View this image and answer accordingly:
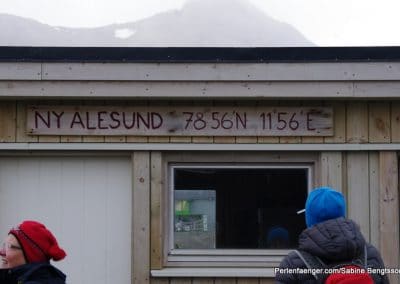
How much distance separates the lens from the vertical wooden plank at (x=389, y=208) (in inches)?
253

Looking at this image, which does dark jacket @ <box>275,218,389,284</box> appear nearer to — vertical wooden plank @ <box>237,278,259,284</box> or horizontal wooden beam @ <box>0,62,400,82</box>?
horizontal wooden beam @ <box>0,62,400,82</box>

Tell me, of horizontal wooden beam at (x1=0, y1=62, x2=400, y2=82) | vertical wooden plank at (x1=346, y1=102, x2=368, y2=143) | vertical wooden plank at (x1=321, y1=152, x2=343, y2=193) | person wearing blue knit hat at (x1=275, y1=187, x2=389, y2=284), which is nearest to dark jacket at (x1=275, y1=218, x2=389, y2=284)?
person wearing blue knit hat at (x1=275, y1=187, x2=389, y2=284)

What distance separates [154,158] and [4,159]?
1422 mm

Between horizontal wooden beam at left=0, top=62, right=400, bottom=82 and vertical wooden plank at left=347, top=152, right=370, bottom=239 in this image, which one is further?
vertical wooden plank at left=347, top=152, right=370, bottom=239

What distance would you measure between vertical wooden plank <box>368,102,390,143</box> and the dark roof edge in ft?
1.62

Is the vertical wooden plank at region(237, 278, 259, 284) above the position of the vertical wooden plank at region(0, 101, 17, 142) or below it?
below

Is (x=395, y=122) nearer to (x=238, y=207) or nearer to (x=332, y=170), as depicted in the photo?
(x=332, y=170)

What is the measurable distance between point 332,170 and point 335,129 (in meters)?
0.38

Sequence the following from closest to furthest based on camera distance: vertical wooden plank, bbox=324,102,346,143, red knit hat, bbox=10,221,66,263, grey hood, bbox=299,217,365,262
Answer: red knit hat, bbox=10,221,66,263 → grey hood, bbox=299,217,365,262 → vertical wooden plank, bbox=324,102,346,143

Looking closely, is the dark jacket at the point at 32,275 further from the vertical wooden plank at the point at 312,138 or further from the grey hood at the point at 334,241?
the vertical wooden plank at the point at 312,138

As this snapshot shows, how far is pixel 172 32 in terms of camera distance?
6.47 m

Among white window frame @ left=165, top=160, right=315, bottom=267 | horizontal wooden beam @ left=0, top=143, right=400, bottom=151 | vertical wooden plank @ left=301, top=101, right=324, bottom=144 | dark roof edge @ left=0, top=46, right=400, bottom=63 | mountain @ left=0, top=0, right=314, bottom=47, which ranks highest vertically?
mountain @ left=0, top=0, right=314, bottom=47

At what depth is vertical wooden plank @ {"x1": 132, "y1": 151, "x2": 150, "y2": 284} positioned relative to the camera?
Result: 6.44 meters

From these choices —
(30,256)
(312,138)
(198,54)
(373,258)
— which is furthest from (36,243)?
(312,138)
